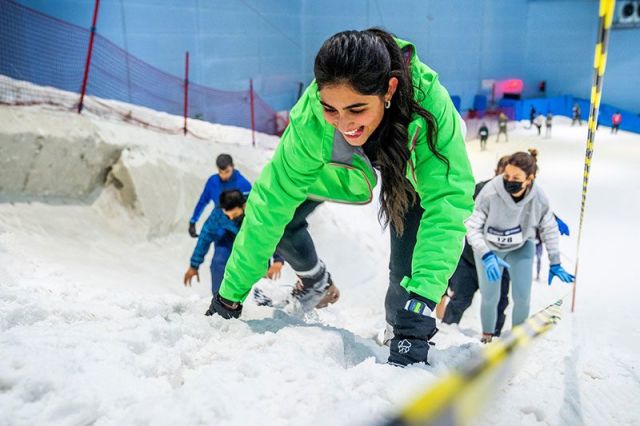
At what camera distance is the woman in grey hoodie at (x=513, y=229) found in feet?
8.57

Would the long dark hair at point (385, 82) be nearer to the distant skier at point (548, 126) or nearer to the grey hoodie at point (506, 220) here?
the grey hoodie at point (506, 220)

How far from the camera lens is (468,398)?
51 centimetres

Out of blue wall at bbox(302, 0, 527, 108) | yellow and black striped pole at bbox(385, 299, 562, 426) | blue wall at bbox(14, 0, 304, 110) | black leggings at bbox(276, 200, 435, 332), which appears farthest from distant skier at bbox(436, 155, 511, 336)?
blue wall at bbox(14, 0, 304, 110)

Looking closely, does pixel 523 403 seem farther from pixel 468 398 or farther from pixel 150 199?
pixel 150 199

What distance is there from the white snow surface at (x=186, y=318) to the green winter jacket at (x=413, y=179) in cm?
26

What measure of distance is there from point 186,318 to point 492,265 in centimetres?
176

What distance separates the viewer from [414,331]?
4.33 feet

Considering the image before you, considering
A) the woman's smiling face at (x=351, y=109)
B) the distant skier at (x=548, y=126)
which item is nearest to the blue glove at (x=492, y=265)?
the woman's smiling face at (x=351, y=109)

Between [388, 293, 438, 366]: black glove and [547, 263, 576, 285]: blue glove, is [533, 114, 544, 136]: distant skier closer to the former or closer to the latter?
[547, 263, 576, 285]: blue glove

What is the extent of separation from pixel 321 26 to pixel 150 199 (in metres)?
6.36

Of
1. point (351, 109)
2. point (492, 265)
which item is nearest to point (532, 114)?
point (492, 265)

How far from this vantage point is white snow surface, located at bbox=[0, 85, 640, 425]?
3.35 ft

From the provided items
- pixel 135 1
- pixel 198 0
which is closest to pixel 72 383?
pixel 135 1

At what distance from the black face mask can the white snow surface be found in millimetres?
481
